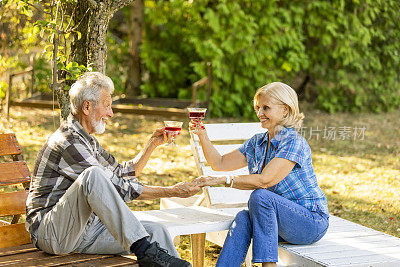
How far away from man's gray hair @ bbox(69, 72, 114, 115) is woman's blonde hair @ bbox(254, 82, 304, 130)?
1.00 meters

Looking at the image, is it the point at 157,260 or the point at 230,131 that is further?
the point at 230,131

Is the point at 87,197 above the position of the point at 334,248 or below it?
above

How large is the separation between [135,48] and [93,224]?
1086 centimetres

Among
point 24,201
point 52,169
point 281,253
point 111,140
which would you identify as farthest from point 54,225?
point 111,140

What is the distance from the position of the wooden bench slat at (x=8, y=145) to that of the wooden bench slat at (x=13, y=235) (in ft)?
1.73

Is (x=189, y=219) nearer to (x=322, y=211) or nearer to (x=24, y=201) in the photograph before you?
(x=322, y=211)

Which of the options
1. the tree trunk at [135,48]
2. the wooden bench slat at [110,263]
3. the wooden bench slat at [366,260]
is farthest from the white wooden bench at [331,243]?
the tree trunk at [135,48]

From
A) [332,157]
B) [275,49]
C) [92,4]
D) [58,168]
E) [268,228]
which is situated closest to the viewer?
[58,168]

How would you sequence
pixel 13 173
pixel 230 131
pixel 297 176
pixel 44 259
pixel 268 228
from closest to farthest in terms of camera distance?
1. pixel 44 259
2. pixel 268 228
3. pixel 297 176
4. pixel 13 173
5. pixel 230 131

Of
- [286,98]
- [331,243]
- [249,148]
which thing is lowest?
[331,243]

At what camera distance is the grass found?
5.82 m

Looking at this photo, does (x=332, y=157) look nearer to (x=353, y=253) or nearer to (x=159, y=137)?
(x=159, y=137)

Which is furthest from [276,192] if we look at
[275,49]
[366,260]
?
[275,49]

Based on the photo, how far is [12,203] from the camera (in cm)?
345
